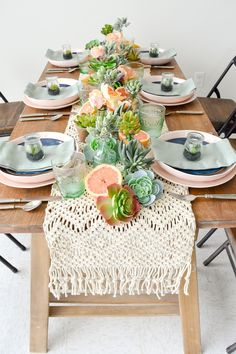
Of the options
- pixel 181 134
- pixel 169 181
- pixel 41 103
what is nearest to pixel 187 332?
pixel 169 181

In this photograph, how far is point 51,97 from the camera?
136cm

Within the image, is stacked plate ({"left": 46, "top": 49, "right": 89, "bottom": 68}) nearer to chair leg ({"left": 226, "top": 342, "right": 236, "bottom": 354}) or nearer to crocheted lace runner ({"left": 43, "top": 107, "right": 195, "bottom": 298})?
crocheted lace runner ({"left": 43, "top": 107, "right": 195, "bottom": 298})

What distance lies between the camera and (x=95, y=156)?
2.99 ft

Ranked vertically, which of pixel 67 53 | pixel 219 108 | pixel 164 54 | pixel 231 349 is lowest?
pixel 231 349

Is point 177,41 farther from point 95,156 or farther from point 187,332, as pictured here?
point 187,332

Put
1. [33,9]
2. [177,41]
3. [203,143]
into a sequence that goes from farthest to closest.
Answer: [177,41], [33,9], [203,143]

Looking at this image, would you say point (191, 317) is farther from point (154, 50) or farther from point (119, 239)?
point (154, 50)

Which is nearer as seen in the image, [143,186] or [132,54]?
[143,186]

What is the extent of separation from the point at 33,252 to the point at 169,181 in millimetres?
469

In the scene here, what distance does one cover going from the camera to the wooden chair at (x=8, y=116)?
1.75m

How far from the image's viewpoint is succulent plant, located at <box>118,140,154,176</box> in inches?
31.0

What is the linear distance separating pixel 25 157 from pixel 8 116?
A: 101 cm

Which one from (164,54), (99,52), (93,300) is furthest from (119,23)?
(93,300)

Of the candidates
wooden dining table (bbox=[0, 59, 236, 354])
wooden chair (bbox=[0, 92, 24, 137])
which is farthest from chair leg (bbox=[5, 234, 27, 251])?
wooden chair (bbox=[0, 92, 24, 137])
